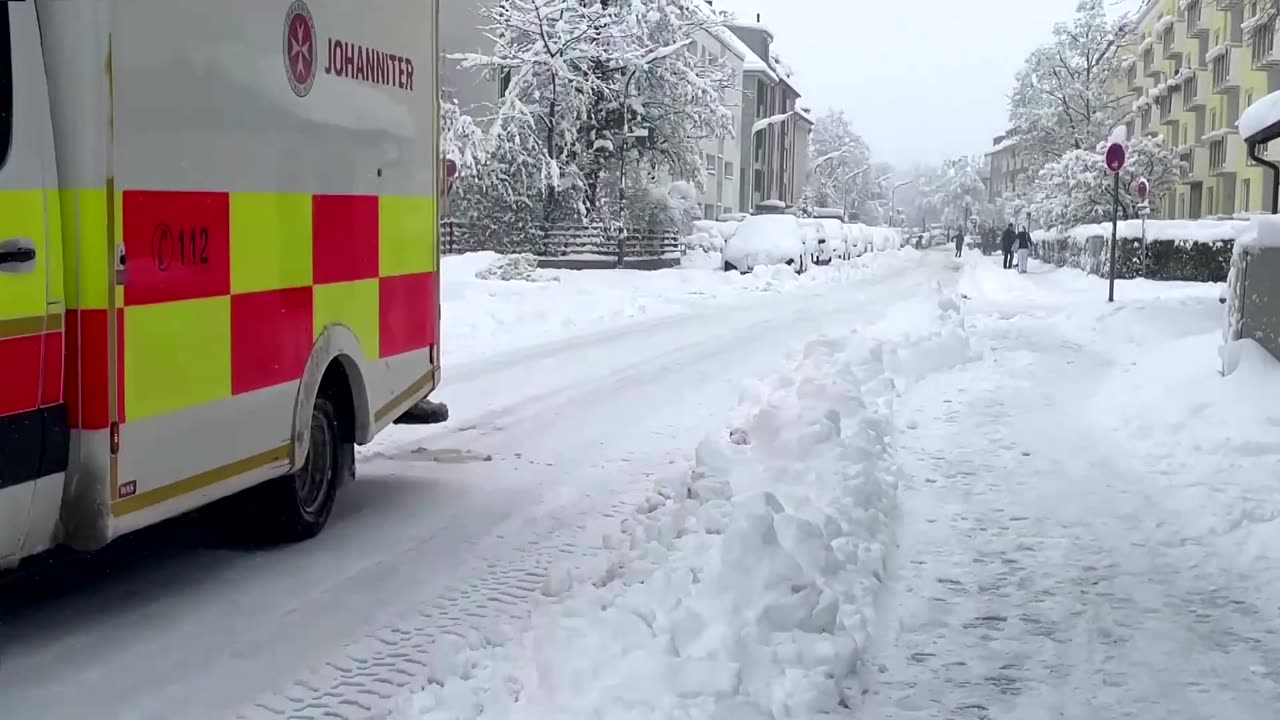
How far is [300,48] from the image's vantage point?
5.85 m

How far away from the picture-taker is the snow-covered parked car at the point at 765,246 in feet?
107

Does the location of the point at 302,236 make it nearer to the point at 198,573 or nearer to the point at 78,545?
the point at 198,573

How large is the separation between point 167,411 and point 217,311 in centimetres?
51

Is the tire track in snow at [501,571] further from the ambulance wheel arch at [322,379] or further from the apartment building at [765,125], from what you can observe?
the apartment building at [765,125]

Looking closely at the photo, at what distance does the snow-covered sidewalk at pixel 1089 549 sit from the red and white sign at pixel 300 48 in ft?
10.9

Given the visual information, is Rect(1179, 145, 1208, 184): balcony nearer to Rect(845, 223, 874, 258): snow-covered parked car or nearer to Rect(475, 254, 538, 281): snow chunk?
Rect(845, 223, 874, 258): snow-covered parked car

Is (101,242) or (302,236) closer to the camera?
(101,242)

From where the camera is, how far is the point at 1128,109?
291 ft

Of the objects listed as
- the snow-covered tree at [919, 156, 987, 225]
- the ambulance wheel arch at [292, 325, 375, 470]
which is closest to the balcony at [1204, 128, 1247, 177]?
the ambulance wheel arch at [292, 325, 375, 470]

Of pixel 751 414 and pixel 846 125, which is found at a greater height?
pixel 846 125

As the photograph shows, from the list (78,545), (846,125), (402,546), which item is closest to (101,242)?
(78,545)

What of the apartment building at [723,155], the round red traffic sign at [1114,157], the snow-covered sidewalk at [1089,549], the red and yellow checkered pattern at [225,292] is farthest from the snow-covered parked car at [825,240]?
the red and yellow checkered pattern at [225,292]

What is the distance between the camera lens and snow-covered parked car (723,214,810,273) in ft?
107

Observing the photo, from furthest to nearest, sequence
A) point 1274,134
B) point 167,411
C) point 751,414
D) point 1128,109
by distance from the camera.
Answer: point 1128,109
point 1274,134
point 751,414
point 167,411
